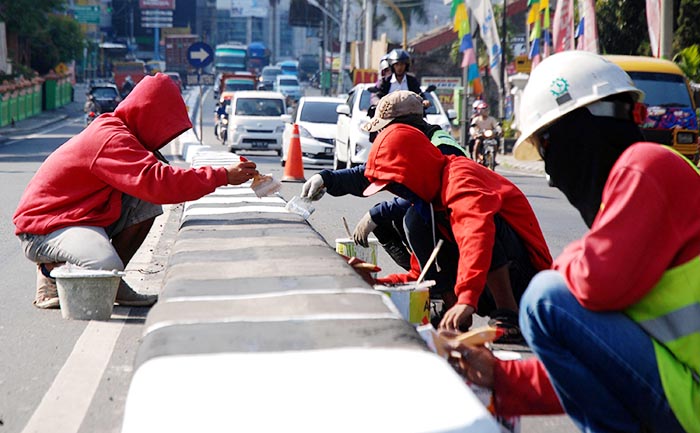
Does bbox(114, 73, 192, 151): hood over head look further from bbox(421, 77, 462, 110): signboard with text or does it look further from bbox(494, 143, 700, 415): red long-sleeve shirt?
bbox(421, 77, 462, 110): signboard with text

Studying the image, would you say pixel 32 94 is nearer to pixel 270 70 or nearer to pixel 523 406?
pixel 270 70

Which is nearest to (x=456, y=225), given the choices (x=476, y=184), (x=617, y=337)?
(x=476, y=184)

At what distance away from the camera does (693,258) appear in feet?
11.5

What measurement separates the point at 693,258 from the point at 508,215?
255 centimetres

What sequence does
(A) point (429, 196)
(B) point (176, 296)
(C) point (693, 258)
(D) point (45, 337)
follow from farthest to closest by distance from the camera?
1. (D) point (45, 337)
2. (A) point (429, 196)
3. (B) point (176, 296)
4. (C) point (693, 258)

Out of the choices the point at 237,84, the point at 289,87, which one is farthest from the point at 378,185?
the point at 289,87

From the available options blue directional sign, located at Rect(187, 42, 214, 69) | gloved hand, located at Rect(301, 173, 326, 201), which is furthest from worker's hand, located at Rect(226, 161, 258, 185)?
blue directional sign, located at Rect(187, 42, 214, 69)

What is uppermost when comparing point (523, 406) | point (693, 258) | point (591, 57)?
point (591, 57)

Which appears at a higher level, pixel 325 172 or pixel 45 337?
pixel 325 172

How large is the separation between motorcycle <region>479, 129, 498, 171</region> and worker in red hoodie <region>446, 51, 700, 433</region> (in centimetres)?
2028

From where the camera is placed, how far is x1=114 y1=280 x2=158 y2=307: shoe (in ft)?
25.3

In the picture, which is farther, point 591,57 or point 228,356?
point 591,57

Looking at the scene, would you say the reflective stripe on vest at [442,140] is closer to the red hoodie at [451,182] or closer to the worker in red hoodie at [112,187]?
the red hoodie at [451,182]

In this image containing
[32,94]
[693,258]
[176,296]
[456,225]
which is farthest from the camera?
[32,94]
